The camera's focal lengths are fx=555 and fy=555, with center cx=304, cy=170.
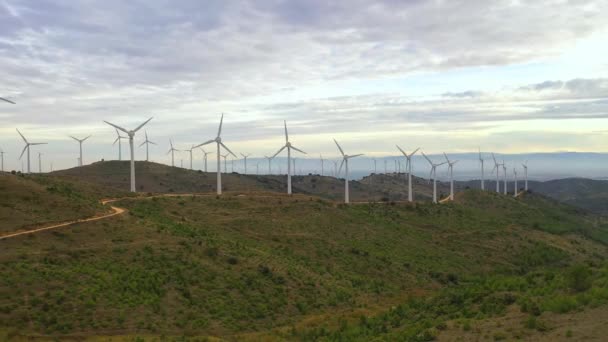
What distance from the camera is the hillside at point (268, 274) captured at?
40656mm

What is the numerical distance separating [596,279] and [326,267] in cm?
3831

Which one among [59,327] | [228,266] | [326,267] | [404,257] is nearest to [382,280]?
[326,267]

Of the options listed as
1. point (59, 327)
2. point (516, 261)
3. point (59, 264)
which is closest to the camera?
point (59, 327)

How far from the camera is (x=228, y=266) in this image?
59531 millimetres

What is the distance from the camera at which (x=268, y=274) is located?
59844 mm

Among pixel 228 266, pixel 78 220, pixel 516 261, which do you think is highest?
pixel 78 220

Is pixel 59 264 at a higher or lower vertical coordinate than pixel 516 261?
higher

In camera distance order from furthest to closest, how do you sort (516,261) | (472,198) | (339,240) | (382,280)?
(472,198)
(516,261)
(339,240)
(382,280)

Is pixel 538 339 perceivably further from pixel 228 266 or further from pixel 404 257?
pixel 404 257

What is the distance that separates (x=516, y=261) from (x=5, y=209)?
76014mm

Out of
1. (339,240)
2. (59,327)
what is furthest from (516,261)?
(59,327)

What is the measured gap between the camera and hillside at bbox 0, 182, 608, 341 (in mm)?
40656

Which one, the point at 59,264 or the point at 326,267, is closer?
the point at 59,264

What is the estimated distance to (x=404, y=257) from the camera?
274ft
